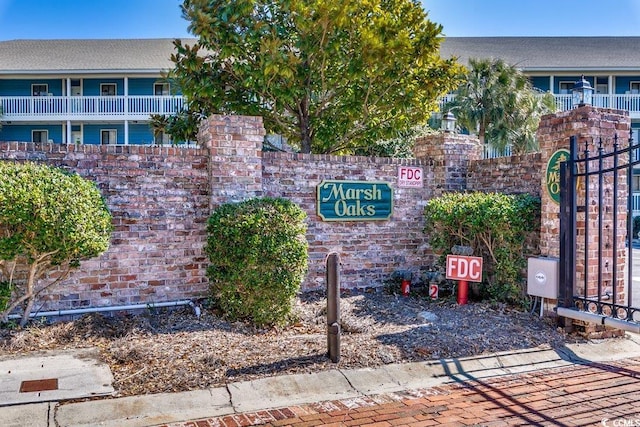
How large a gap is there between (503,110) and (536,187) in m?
8.74

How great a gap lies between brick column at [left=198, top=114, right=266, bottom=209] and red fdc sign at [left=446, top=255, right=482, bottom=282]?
8.50ft

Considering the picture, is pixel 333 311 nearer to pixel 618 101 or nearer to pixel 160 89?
pixel 160 89

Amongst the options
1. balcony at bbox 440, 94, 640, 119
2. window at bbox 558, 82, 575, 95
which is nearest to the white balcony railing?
balcony at bbox 440, 94, 640, 119

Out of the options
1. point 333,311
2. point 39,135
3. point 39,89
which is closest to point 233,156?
point 333,311

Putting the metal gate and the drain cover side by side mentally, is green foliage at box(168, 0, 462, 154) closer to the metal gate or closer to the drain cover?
the metal gate

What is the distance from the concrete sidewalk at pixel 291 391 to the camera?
3.94 metres

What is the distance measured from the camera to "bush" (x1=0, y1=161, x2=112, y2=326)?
16.9ft

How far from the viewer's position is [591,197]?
6117 millimetres

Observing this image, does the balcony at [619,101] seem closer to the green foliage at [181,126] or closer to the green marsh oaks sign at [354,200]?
the green marsh oaks sign at [354,200]

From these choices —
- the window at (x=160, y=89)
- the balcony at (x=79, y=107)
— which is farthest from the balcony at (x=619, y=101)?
the window at (x=160, y=89)

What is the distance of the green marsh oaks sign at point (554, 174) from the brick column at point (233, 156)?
11.3 ft

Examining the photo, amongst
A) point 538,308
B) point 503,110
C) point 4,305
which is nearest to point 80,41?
point 503,110

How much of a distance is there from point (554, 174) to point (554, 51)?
2127 cm

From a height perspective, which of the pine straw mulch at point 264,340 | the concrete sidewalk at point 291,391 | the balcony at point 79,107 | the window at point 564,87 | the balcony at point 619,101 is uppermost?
the window at point 564,87
